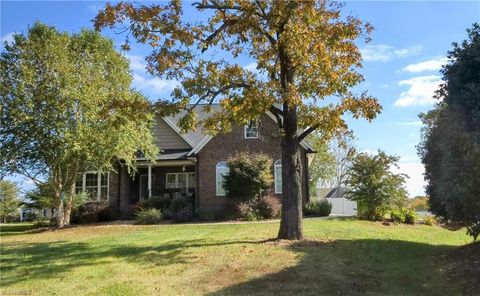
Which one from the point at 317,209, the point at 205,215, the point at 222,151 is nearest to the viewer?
the point at 205,215

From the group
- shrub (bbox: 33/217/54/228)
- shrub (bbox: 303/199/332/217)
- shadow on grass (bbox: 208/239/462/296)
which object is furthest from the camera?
shrub (bbox: 33/217/54/228)

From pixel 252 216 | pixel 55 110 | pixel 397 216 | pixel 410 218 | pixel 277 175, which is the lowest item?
pixel 410 218

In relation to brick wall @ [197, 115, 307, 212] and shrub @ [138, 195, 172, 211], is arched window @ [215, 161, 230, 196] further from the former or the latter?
shrub @ [138, 195, 172, 211]

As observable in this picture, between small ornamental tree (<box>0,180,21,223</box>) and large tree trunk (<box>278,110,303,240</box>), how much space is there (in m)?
35.0

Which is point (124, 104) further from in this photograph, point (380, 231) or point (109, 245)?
point (380, 231)

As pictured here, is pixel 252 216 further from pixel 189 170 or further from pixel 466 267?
pixel 466 267

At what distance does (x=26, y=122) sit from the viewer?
853 inches

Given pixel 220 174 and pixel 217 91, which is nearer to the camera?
pixel 217 91

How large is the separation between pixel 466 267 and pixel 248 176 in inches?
570

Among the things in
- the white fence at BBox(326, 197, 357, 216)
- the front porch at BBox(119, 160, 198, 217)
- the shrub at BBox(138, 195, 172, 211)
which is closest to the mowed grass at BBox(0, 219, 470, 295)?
the shrub at BBox(138, 195, 172, 211)

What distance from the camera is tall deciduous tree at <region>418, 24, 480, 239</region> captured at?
29.2 feet

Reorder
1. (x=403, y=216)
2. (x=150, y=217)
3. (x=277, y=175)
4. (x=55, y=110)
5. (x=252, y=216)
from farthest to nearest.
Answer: (x=277, y=175), (x=252, y=216), (x=150, y=217), (x=403, y=216), (x=55, y=110)

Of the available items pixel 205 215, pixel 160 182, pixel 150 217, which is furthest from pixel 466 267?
pixel 160 182

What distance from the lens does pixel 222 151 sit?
26.8 metres
